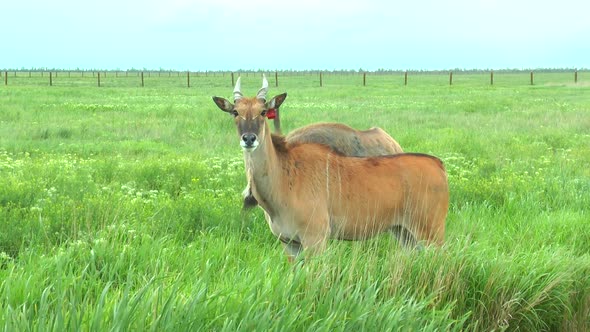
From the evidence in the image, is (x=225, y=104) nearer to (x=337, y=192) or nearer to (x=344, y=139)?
(x=337, y=192)

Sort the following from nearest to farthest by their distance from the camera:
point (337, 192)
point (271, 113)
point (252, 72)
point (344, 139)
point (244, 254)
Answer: point (244, 254) < point (337, 192) < point (271, 113) < point (344, 139) < point (252, 72)

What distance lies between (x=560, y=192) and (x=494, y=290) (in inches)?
165

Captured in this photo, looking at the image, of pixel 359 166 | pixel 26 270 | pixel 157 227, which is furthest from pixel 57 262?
pixel 359 166

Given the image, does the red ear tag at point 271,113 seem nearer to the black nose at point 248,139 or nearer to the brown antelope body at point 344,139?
the black nose at point 248,139

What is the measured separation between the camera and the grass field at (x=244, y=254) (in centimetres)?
349

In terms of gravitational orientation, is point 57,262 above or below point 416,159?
below

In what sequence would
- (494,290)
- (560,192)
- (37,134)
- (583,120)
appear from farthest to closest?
(583,120) → (37,134) → (560,192) → (494,290)

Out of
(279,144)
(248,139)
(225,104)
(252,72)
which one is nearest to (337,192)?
(279,144)

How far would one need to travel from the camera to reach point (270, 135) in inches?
242

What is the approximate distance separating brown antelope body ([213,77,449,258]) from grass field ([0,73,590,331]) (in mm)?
280

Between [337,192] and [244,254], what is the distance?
1.06m

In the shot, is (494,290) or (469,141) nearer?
(494,290)

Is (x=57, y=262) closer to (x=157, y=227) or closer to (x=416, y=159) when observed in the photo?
(x=157, y=227)

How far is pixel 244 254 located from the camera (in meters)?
5.42
